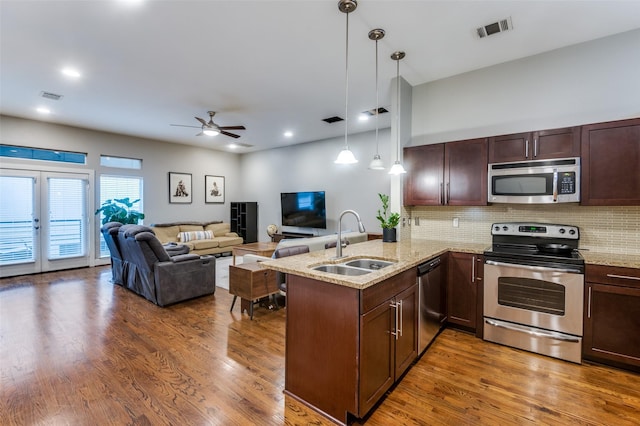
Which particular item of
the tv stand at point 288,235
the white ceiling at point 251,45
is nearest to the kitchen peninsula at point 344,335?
the white ceiling at point 251,45

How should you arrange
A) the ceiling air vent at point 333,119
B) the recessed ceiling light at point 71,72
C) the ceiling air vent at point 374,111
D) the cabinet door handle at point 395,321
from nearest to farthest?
1. the cabinet door handle at point 395,321
2. the recessed ceiling light at point 71,72
3. the ceiling air vent at point 374,111
4. the ceiling air vent at point 333,119

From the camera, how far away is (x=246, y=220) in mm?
8938

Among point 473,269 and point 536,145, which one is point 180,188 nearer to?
point 473,269

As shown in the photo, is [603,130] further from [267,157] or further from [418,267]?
[267,157]

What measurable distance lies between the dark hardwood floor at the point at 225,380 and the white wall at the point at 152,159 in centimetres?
412

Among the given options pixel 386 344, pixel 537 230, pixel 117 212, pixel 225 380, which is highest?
pixel 117 212

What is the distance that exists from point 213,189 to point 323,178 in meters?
3.58

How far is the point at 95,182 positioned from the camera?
668 centimetres

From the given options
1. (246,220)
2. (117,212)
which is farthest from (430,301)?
(246,220)

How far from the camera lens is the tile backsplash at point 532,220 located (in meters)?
2.89

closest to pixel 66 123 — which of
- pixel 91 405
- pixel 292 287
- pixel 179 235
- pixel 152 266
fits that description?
pixel 179 235

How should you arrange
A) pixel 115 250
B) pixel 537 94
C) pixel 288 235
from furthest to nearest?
pixel 288 235 → pixel 115 250 → pixel 537 94

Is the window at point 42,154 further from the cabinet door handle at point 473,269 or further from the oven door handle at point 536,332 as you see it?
the oven door handle at point 536,332

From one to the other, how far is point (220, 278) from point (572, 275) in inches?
203
